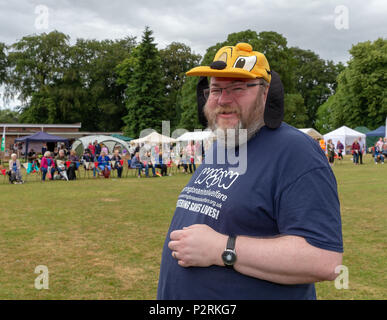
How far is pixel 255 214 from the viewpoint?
1.53m

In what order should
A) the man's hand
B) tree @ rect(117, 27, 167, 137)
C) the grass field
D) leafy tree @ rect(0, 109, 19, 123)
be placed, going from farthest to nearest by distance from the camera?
leafy tree @ rect(0, 109, 19, 123)
tree @ rect(117, 27, 167, 137)
the grass field
the man's hand

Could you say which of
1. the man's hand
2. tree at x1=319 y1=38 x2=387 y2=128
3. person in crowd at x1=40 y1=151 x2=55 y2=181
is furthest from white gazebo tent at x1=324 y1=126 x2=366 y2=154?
the man's hand

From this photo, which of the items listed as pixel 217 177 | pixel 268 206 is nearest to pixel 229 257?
pixel 268 206

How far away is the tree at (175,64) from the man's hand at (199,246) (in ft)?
189

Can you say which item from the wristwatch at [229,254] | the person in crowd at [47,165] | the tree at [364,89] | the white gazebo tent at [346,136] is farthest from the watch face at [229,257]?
the tree at [364,89]

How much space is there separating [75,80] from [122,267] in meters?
59.4

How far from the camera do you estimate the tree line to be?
47.6 metres

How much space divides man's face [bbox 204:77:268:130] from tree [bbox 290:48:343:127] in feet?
232

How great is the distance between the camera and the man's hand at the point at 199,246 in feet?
5.01

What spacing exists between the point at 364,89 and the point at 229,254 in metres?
53.8

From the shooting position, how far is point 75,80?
60125 mm

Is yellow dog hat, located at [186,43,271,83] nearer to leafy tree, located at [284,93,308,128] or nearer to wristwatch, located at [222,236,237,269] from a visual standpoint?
wristwatch, located at [222,236,237,269]

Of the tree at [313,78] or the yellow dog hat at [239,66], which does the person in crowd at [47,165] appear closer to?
the yellow dog hat at [239,66]
